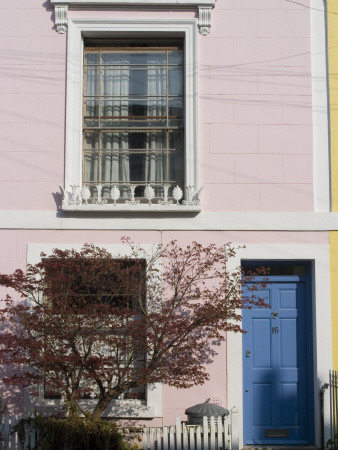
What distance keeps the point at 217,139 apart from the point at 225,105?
49 cm

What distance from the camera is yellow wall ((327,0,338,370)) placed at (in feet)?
32.0

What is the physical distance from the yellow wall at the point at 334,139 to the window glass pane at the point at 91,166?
3.29m

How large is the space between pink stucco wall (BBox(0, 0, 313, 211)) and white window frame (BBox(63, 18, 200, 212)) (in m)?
0.11

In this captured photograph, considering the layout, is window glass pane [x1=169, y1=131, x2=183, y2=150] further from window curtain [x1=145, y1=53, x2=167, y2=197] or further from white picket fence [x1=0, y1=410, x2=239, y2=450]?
white picket fence [x1=0, y1=410, x2=239, y2=450]

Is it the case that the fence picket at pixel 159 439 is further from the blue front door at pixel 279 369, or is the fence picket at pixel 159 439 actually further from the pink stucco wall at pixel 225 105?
the pink stucco wall at pixel 225 105

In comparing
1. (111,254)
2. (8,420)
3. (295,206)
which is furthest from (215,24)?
(8,420)

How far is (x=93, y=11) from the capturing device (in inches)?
407

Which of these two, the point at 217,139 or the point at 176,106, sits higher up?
the point at 176,106

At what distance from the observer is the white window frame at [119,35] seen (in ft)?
32.9

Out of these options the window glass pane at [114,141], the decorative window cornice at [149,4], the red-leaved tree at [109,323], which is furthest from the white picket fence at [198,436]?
the decorative window cornice at [149,4]

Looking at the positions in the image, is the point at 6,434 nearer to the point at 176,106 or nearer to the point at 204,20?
the point at 176,106

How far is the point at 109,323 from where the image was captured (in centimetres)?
833

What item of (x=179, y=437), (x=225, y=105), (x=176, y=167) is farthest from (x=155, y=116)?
(x=179, y=437)

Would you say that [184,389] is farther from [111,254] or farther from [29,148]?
[29,148]
